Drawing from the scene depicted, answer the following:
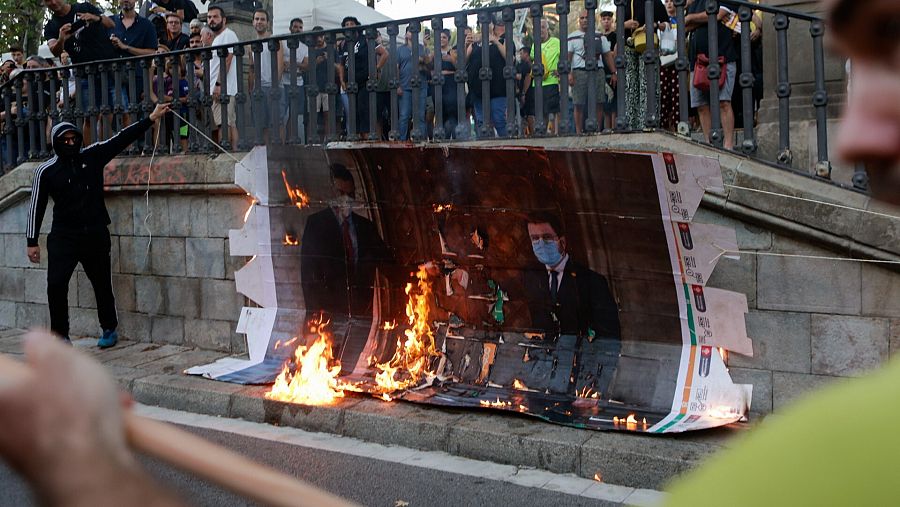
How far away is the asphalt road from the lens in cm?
559

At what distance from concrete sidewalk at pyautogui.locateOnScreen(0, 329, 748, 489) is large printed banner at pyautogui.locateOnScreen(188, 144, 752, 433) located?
160 mm

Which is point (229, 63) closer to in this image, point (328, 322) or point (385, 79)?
point (385, 79)

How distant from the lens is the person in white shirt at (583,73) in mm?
7648

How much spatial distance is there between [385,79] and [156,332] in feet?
12.5

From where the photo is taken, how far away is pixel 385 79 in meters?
8.73

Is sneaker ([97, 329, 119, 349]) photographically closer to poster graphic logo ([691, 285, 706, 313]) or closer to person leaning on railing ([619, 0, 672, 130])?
person leaning on railing ([619, 0, 672, 130])

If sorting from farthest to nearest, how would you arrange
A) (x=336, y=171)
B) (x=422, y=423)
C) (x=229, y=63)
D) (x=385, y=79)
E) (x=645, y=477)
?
(x=229, y=63)
(x=385, y=79)
(x=336, y=171)
(x=422, y=423)
(x=645, y=477)

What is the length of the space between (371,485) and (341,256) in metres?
2.80

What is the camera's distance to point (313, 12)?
13.4 metres

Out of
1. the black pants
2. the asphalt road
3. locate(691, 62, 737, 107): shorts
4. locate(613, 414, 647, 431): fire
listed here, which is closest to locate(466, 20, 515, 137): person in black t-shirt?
locate(691, 62, 737, 107): shorts

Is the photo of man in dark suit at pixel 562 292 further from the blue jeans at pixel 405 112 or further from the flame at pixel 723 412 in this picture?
the blue jeans at pixel 405 112

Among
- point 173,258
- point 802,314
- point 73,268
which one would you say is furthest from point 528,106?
point 73,268

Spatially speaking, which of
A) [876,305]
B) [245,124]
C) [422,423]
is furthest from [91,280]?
[876,305]

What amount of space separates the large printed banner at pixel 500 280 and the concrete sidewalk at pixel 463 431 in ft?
0.53
